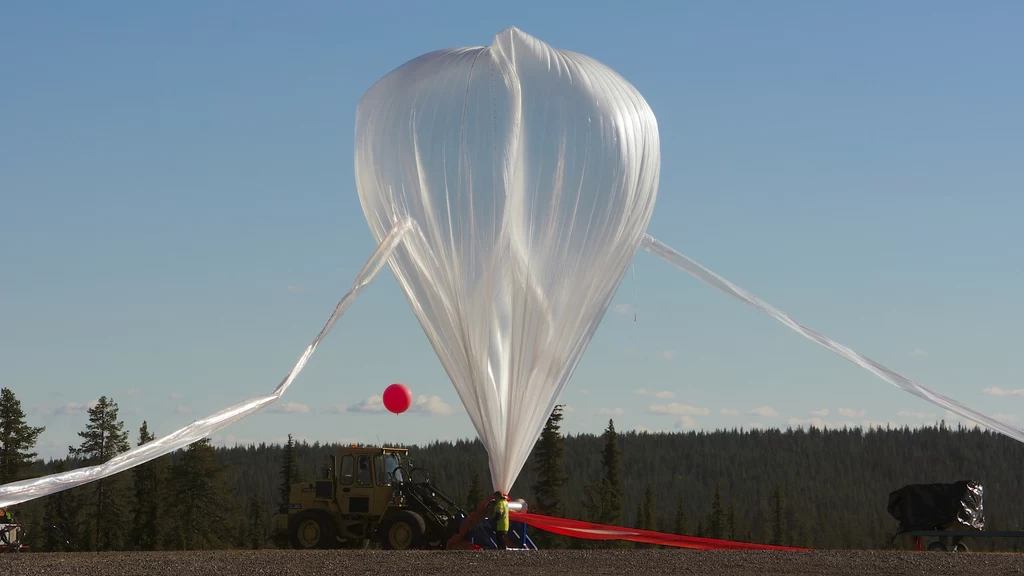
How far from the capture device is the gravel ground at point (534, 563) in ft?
47.5

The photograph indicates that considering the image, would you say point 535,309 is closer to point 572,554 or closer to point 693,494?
point 572,554

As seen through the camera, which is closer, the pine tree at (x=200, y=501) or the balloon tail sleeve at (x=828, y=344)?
the balloon tail sleeve at (x=828, y=344)

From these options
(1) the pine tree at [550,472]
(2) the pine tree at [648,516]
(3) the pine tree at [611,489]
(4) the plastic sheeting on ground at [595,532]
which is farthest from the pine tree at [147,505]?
(4) the plastic sheeting on ground at [595,532]

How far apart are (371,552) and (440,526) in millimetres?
2797

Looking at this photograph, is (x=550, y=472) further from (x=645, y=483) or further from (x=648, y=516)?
(x=645, y=483)

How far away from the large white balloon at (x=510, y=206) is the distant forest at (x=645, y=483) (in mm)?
39718

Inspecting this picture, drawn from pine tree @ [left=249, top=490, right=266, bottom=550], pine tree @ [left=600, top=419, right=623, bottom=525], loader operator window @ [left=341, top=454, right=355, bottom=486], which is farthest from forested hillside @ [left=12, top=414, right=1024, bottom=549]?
loader operator window @ [left=341, top=454, right=355, bottom=486]

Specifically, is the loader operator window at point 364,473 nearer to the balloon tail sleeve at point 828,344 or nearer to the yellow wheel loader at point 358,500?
the yellow wheel loader at point 358,500

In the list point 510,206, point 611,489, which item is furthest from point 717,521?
point 510,206

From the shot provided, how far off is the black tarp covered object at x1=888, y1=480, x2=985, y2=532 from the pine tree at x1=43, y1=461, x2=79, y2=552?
43.5 meters

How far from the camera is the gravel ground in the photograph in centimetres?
1449

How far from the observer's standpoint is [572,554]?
16906 mm

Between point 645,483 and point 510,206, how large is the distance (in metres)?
106

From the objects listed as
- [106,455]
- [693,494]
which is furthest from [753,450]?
[106,455]
